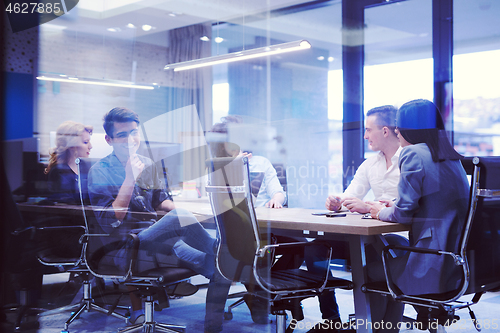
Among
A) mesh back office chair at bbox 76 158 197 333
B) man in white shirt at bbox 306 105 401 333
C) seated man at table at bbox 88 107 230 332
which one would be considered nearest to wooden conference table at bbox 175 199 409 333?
seated man at table at bbox 88 107 230 332

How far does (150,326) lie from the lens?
2.54 metres

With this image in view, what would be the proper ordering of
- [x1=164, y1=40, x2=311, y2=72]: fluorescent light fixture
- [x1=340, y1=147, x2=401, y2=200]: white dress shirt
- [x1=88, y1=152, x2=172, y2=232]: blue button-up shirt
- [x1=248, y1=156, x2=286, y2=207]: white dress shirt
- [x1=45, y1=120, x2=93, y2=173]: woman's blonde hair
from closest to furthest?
[x1=45, y1=120, x2=93, y2=173]: woman's blonde hair
[x1=88, y1=152, x2=172, y2=232]: blue button-up shirt
[x1=248, y1=156, x2=286, y2=207]: white dress shirt
[x1=164, y1=40, x2=311, y2=72]: fluorescent light fixture
[x1=340, y1=147, x2=401, y2=200]: white dress shirt

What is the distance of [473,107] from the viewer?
167 inches

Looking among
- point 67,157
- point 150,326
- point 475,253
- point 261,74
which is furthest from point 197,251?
point 261,74

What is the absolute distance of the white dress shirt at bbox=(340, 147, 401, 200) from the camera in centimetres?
320

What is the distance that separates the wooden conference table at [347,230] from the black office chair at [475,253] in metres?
0.14

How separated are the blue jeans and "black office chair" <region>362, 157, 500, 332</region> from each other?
86 centimetres

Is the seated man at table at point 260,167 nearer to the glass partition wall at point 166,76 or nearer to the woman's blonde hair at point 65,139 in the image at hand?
the glass partition wall at point 166,76

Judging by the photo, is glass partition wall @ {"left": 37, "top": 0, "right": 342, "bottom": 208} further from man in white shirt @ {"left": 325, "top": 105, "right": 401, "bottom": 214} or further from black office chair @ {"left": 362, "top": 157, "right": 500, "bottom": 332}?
black office chair @ {"left": 362, "top": 157, "right": 500, "bottom": 332}

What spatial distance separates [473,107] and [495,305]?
6.09 feet

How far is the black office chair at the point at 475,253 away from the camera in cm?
205

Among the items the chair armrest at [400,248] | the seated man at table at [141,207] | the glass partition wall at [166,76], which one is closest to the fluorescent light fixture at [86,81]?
the glass partition wall at [166,76]

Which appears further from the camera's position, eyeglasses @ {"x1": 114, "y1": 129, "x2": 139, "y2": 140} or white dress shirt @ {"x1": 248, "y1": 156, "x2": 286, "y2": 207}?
white dress shirt @ {"x1": 248, "y1": 156, "x2": 286, "y2": 207}

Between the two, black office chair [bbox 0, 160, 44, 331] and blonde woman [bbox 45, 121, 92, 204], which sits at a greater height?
blonde woman [bbox 45, 121, 92, 204]
